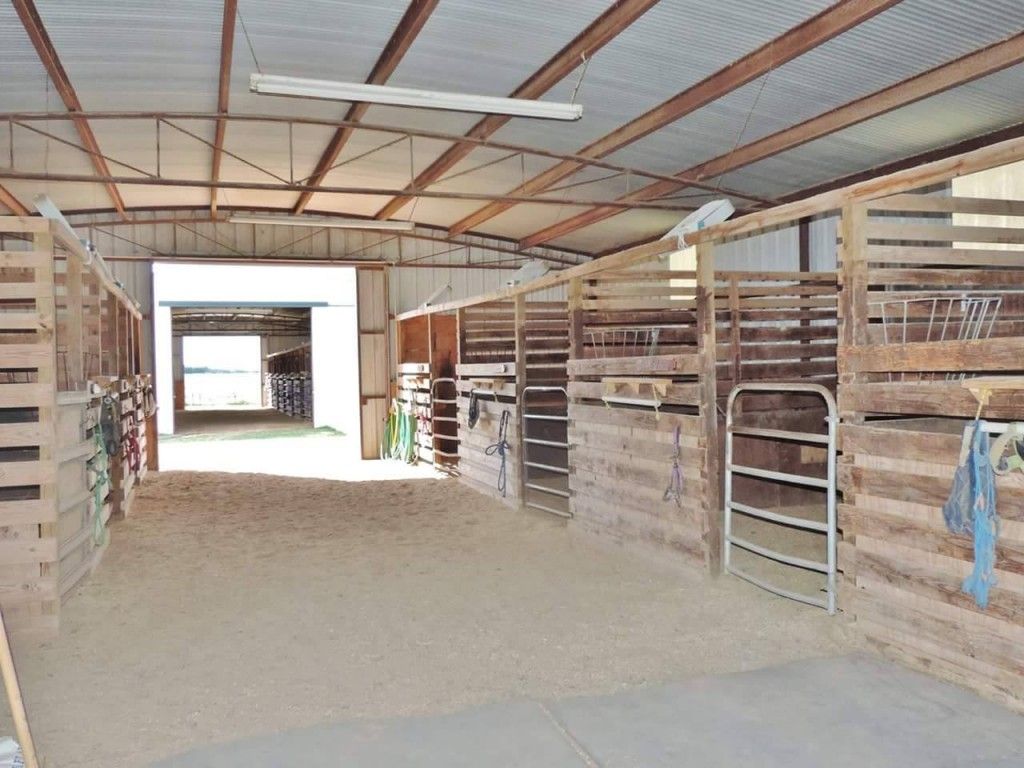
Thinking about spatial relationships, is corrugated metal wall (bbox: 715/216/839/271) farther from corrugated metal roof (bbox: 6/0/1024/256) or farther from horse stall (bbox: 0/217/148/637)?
horse stall (bbox: 0/217/148/637)

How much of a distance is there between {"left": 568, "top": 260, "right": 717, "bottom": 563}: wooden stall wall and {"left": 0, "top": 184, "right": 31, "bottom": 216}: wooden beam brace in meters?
7.90

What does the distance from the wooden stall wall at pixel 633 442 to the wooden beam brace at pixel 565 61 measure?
5.92 ft

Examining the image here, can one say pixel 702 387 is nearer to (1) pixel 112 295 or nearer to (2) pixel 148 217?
(1) pixel 112 295

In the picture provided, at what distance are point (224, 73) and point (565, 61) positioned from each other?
295cm

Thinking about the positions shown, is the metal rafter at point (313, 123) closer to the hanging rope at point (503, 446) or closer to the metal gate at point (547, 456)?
the metal gate at point (547, 456)

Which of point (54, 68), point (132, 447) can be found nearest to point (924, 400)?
point (54, 68)

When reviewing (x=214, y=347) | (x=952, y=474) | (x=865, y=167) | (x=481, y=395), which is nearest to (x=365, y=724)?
(x=952, y=474)

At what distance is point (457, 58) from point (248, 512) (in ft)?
14.7

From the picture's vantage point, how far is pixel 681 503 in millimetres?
4938

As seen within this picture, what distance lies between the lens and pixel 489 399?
8.46 meters

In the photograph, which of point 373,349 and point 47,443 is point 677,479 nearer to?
point 47,443

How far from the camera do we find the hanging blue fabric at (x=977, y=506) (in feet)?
9.62

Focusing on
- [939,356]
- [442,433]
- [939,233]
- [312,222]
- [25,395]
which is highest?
[312,222]

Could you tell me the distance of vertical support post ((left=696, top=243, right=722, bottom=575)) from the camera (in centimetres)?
473
